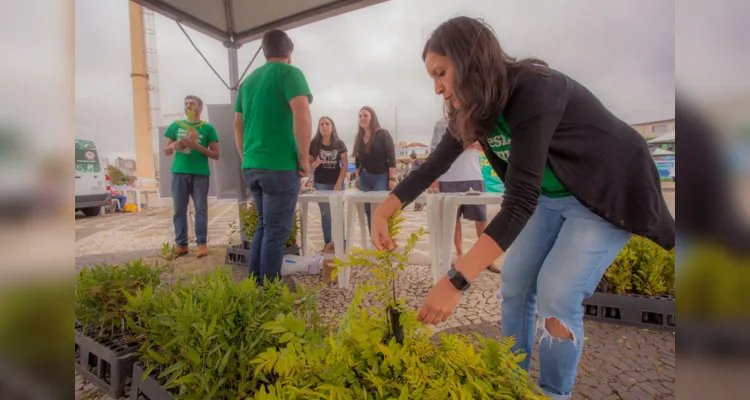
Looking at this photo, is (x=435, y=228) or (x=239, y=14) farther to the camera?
(x=239, y=14)

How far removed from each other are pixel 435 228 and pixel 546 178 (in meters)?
1.79

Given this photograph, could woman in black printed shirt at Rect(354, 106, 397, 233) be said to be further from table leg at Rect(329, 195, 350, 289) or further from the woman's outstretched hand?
the woman's outstretched hand

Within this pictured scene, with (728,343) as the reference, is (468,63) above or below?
above

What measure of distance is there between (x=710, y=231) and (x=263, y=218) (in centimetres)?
255

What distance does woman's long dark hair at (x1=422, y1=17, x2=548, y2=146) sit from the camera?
3.69 ft

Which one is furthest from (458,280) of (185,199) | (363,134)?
(185,199)

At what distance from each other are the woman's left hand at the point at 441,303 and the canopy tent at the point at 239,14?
3.22 m

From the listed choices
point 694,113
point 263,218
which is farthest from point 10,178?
point 263,218

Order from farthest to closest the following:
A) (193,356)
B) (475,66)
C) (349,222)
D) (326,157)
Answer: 1. (326,157)
2. (349,222)
3. (193,356)
4. (475,66)

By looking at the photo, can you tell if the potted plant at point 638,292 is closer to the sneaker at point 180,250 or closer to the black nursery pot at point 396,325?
the black nursery pot at point 396,325

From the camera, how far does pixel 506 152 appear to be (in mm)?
1381

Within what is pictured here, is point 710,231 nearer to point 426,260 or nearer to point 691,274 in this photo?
point 691,274

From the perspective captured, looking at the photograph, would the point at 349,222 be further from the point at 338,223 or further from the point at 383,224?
the point at 383,224

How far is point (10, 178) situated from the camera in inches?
12.4
